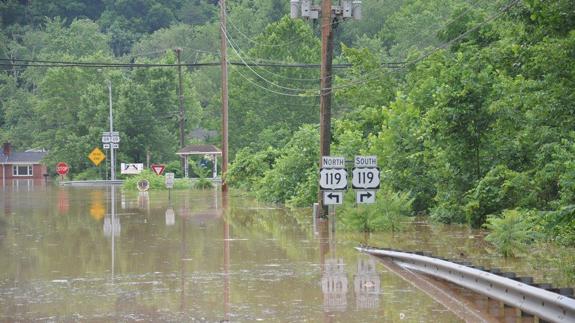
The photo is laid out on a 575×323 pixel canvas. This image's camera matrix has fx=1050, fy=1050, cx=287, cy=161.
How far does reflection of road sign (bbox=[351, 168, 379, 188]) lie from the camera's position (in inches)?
940

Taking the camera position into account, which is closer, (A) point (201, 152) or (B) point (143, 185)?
(B) point (143, 185)

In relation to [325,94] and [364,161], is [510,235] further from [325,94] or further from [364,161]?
[325,94]

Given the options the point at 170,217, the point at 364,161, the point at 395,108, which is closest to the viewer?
the point at 364,161

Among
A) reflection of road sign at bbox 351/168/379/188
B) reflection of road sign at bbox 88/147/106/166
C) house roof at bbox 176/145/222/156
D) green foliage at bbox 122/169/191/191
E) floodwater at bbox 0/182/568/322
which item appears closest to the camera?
floodwater at bbox 0/182/568/322

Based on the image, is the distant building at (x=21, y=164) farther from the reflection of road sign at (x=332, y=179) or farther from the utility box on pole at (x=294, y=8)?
the reflection of road sign at (x=332, y=179)

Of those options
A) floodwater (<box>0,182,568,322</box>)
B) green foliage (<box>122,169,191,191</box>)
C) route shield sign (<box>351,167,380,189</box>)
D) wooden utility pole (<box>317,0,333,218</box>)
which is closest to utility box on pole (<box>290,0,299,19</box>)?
wooden utility pole (<box>317,0,333,218</box>)

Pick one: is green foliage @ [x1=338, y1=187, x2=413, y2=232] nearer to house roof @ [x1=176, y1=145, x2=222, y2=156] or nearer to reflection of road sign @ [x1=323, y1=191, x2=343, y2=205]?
reflection of road sign @ [x1=323, y1=191, x2=343, y2=205]

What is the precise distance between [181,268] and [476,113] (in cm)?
1173

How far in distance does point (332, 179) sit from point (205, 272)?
7.24 meters

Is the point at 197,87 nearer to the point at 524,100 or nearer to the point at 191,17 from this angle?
the point at 191,17

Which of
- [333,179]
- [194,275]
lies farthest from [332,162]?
[194,275]

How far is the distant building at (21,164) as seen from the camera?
380ft

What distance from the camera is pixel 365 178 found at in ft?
78.9

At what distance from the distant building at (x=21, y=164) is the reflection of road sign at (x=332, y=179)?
9397cm
